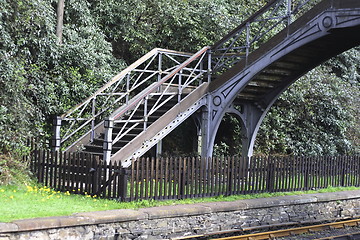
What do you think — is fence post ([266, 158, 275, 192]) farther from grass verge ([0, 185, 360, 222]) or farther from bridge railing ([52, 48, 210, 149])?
bridge railing ([52, 48, 210, 149])

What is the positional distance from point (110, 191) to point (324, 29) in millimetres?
7106

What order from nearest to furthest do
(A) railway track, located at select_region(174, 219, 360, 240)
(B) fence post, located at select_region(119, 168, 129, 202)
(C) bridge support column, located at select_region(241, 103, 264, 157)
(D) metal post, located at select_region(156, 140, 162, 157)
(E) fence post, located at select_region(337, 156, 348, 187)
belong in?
1. (B) fence post, located at select_region(119, 168, 129, 202)
2. (A) railway track, located at select_region(174, 219, 360, 240)
3. (E) fence post, located at select_region(337, 156, 348, 187)
4. (C) bridge support column, located at select_region(241, 103, 264, 157)
5. (D) metal post, located at select_region(156, 140, 162, 157)

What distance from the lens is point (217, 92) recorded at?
15.6 meters

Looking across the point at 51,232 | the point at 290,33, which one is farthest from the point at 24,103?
the point at 290,33

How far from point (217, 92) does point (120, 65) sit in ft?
15.3

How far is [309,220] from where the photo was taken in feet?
44.1

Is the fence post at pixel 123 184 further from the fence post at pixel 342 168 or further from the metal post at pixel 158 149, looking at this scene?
the fence post at pixel 342 168

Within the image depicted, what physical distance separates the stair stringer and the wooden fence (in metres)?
0.78

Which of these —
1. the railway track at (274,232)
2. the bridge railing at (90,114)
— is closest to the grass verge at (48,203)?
the railway track at (274,232)

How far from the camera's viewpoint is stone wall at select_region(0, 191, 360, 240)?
8.72 meters

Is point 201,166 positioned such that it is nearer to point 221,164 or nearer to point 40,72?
point 221,164

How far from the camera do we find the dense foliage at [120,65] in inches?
552

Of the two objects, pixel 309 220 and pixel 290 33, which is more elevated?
pixel 290 33

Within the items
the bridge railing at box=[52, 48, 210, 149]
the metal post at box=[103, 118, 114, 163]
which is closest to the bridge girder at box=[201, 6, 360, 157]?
the bridge railing at box=[52, 48, 210, 149]
